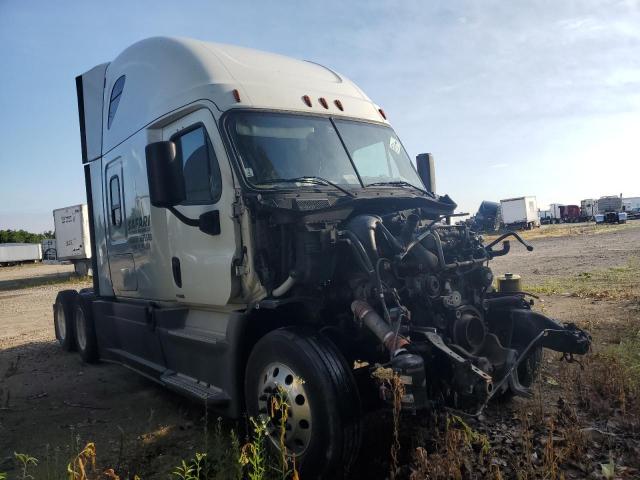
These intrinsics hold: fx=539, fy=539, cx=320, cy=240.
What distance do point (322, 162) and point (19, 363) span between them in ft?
20.3

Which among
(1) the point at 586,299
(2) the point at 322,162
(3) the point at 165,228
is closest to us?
(2) the point at 322,162

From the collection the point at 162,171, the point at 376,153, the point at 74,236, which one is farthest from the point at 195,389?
the point at 74,236

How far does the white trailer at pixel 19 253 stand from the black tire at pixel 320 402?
5401cm

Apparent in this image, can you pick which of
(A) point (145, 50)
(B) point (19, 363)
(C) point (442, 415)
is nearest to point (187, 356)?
(C) point (442, 415)

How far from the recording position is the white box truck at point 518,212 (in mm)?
55781

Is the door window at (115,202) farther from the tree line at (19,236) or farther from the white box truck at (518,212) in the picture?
the tree line at (19,236)

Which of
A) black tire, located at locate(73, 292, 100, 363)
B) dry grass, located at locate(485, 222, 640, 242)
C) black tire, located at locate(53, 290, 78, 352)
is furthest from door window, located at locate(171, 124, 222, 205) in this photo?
dry grass, located at locate(485, 222, 640, 242)

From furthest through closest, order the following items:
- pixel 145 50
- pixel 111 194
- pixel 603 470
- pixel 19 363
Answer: pixel 19 363
pixel 111 194
pixel 145 50
pixel 603 470

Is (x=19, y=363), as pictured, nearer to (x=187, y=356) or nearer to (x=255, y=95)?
(x=187, y=356)

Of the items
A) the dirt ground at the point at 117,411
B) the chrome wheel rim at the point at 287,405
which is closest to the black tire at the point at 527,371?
the dirt ground at the point at 117,411

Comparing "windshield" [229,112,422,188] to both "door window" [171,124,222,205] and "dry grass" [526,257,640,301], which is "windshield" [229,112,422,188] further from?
"dry grass" [526,257,640,301]

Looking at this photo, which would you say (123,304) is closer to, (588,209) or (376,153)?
(376,153)

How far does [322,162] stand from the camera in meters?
4.87

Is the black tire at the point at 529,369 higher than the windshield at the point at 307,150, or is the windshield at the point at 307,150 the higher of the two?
the windshield at the point at 307,150
